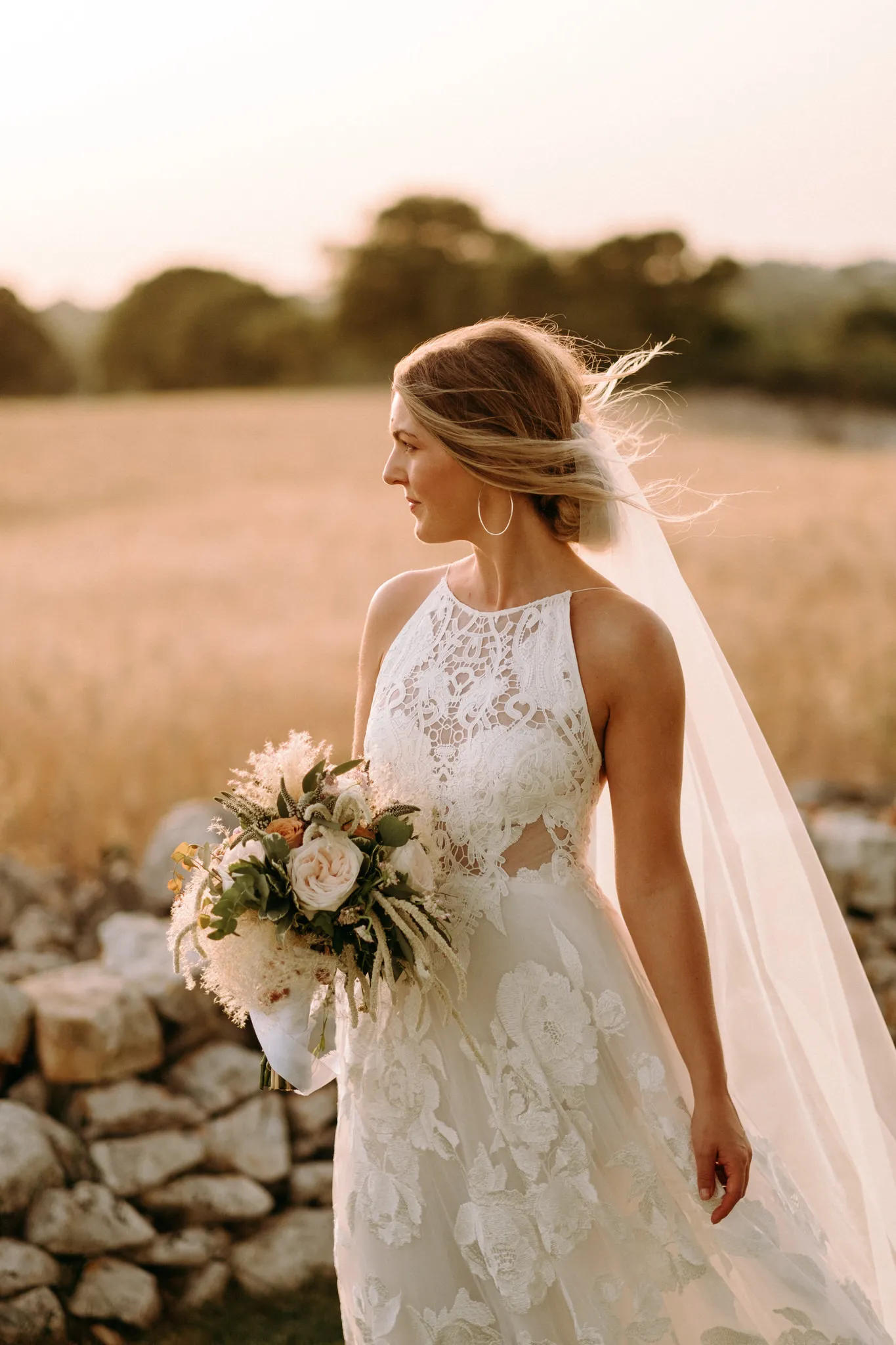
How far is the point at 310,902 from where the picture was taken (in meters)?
2.04

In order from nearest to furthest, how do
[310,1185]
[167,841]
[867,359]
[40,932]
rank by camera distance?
1. [310,1185]
2. [40,932]
3. [167,841]
4. [867,359]

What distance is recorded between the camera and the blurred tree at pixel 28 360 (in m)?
8.04

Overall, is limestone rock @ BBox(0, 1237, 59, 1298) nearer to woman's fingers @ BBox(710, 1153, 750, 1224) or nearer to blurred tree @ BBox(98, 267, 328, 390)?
woman's fingers @ BBox(710, 1153, 750, 1224)

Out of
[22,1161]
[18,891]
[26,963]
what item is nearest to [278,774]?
[22,1161]

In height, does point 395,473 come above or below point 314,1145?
above

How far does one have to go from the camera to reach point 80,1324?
366 centimetres

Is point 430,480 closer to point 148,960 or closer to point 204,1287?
point 204,1287

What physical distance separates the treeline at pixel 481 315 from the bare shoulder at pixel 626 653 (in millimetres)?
6843

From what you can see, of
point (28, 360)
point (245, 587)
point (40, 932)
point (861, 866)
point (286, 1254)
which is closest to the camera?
point (286, 1254)

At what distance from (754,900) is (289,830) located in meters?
1.08

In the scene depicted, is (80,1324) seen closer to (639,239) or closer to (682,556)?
(682,556)

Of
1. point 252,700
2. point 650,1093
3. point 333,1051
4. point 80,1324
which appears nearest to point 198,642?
point 252,700

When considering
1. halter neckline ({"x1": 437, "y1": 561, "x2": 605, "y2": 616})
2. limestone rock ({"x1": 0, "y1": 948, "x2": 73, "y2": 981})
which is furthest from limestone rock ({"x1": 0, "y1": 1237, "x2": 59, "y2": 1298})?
halter neckline ({"x1": 437, "y1": 561, "x2": 605, "y2": 616})

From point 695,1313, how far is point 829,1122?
1.78ft
